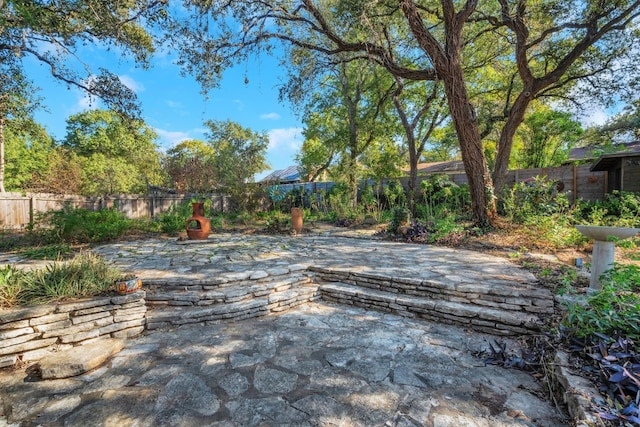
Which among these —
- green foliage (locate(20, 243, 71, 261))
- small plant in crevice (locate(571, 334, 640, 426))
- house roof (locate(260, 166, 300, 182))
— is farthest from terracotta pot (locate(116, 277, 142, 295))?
house roof (locate(260, 166, 300, 182))

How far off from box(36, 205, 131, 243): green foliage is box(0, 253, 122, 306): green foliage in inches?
131

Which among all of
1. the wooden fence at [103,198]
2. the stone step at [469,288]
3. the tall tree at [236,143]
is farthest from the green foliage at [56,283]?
the tall tree at [236,143]

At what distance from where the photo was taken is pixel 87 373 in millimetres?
1982

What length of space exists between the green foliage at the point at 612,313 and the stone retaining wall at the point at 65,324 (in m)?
3.44

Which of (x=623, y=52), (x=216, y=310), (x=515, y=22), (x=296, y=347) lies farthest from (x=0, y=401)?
(x=623, y=52)

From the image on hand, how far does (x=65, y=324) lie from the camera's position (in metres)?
2.28

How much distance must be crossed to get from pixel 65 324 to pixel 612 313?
3.90 m

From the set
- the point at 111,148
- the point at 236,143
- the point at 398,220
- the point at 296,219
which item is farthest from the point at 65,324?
the point at 111,148

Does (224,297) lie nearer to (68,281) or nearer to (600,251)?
(68,281)

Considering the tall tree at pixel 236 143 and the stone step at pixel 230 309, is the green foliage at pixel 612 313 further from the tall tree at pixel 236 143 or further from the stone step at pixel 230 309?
the tall tree at pixel 236 143

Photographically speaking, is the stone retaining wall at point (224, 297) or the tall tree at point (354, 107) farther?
the tall tree at point (354, 107)

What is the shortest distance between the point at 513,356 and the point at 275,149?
61.6ft

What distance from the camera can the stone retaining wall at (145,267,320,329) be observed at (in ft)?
9.12

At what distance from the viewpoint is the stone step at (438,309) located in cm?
254
